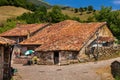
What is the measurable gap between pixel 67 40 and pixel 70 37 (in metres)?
1.13

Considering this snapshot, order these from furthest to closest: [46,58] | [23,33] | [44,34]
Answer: [23,33] < [44,34] < [46,58]

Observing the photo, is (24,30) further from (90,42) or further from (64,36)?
(90,42)

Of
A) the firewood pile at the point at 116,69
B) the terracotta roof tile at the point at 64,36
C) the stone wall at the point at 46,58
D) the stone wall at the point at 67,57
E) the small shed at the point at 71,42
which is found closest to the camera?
the firewood pile at the point at 116,69

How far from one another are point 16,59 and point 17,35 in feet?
28.2

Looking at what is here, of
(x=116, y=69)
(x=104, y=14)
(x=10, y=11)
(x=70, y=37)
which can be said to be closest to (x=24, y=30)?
(x=70, y=37)

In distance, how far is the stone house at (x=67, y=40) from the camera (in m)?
44.6

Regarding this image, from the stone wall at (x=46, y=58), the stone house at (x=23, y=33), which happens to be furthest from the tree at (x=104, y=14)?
the stone wall at (x=46, y=58)

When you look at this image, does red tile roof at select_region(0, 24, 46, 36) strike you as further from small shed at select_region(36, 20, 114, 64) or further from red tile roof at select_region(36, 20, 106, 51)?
small shed at select_region(36, 20, 114, 64)

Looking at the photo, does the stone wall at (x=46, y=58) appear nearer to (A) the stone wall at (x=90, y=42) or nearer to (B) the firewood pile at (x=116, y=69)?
(A) the stone wall at (x=90, y=42)

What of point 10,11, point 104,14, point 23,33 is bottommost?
point 23,33

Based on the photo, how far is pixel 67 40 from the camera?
47625mm

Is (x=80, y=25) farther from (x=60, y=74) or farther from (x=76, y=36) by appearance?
(x=60, y=74)

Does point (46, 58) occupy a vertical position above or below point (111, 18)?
below

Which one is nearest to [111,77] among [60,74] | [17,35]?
[60,74]
